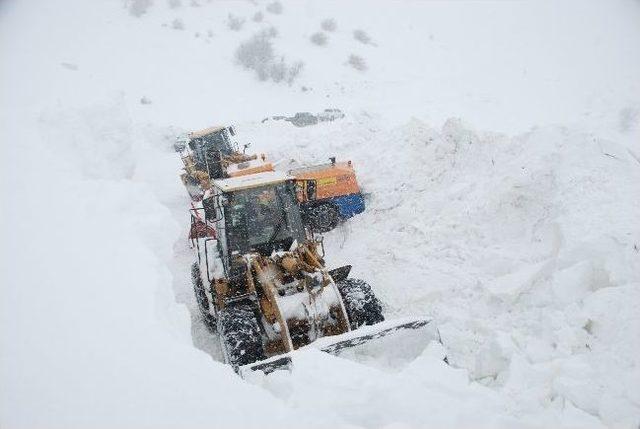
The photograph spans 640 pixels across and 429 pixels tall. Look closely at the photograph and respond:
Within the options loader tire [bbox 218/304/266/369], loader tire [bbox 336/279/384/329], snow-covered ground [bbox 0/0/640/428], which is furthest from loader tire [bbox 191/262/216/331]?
loader tire [bbox 336/279/384/329]

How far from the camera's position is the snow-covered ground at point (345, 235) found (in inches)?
106

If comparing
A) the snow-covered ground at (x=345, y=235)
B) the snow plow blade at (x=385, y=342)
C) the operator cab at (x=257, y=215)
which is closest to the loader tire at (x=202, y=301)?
the snow-covered ground at (x=345, y=235)

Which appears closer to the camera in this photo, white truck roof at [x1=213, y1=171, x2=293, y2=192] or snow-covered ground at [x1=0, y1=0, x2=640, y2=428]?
snow-covered ground at [x1=0, y1=0, x2=640, y2=428]

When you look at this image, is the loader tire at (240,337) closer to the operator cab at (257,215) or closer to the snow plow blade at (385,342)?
the snow plow blade at (385,342)

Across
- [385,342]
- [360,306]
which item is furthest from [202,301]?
[385,342]

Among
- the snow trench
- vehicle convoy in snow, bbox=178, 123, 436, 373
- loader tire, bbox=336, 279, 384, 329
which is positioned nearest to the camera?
the snow trench

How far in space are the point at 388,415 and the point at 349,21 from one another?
26.5 meters

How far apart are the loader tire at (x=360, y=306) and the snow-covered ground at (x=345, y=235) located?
1070 mm

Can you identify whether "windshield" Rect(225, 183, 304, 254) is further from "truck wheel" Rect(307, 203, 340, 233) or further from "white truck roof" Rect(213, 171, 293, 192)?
"truck wheel" Rect(307, 203, 340, 233)

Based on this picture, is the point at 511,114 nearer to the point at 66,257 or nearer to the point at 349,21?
the point at 349,21

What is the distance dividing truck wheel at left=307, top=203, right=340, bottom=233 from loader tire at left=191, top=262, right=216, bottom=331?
3.01m

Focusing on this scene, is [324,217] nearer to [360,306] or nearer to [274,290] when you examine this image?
[360,306]

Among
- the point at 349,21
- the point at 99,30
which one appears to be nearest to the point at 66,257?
the point at 99,30

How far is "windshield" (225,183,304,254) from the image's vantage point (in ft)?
19.7
